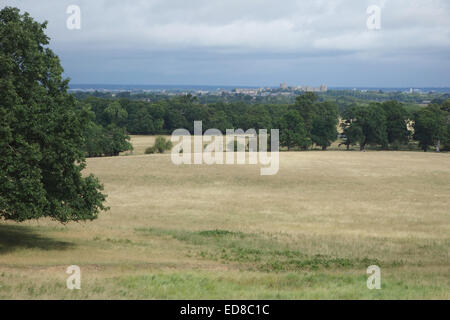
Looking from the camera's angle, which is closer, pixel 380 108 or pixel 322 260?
pixel 322 260

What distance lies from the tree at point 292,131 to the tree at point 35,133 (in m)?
88.8

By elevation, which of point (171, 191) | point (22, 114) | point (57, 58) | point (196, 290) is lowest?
point (171, 191)

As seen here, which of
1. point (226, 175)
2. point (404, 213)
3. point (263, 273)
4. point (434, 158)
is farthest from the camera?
point (434, 158)

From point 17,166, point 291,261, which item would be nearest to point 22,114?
point 17,166

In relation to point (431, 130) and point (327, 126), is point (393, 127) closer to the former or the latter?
point (431, 130)

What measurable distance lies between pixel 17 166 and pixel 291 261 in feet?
41.4

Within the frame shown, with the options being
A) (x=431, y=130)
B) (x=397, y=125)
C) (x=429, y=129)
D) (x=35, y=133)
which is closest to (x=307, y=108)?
(x=397, y=125)

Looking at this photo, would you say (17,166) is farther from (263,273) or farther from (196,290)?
(263,273)

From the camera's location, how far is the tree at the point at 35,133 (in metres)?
19.1

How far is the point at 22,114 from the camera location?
64.1 ft

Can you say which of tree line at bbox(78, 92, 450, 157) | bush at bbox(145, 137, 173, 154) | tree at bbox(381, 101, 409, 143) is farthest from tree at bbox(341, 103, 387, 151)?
bush at bbox(145, 137, 173, 154)

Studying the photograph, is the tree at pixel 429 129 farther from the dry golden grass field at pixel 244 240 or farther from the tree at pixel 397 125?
A: the dry golden grass field at pixel 244 240

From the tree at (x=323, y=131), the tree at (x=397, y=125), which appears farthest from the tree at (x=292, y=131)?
the tree at (x=397, y=125)

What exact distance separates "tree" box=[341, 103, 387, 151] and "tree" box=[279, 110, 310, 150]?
406 inches
